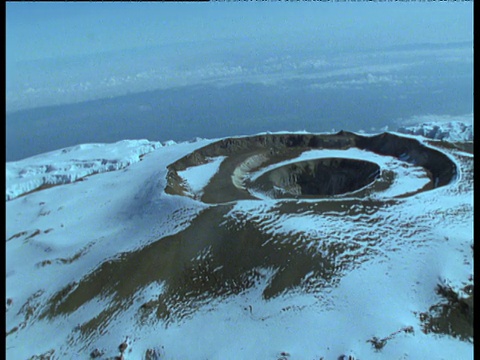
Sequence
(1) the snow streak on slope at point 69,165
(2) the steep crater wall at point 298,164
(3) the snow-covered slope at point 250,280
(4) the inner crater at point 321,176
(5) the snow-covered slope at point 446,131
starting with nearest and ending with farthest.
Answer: (3) the snow-covered slope at point 250,280, (2) the steep crater wall at point 298,164, (4) the inner crater at point 321,176, (1) the snow streak on slope at point 69,165, (5) the snow-covered slope at point 446,131

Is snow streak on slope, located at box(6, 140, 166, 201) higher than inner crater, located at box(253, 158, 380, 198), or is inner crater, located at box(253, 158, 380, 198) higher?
snow streak on slope, located at box(6, 140, 166, 201)

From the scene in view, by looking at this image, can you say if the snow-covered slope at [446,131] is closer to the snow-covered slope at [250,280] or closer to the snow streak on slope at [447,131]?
the snow streak on slope at [447,131]

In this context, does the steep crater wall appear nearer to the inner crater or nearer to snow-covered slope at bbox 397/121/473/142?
the inner crater

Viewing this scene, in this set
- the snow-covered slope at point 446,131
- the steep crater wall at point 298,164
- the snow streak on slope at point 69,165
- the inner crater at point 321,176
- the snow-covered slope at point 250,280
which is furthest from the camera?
the snow-covered slope at point 446,131

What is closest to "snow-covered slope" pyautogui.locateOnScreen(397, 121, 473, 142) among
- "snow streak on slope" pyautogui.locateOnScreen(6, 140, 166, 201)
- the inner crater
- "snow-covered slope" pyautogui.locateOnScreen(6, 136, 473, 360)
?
the inner crater

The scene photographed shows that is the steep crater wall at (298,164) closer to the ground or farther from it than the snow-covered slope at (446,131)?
farther from it

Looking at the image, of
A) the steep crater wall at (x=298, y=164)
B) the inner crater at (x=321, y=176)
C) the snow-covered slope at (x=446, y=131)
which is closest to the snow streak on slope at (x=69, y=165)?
the steep crater wall at (x=298, y=164)
